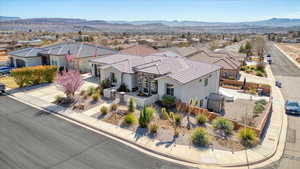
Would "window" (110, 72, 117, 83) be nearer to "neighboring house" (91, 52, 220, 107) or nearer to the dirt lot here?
"neighboring house" (91, 52, 220, 107)

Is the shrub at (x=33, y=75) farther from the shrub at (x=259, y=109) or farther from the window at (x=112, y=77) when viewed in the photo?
the shrub at (x=259, y=109)

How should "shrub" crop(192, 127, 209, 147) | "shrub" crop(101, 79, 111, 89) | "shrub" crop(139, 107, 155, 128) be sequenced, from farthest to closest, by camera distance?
"shrub" crop(101, 79, 111, 89), "shrub" crop(139, 107, 155, 128), "shrub" crop(192, 127, 209, 147)

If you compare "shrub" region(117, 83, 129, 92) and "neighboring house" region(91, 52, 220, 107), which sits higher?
"neighboring house" region(91, 52, 220, 107)

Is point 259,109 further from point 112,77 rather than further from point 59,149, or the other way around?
point 59,149

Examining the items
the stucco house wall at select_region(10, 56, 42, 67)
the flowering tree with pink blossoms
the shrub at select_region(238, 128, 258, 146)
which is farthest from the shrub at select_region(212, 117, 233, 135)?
the stucco house wall at select_region(10, 56, 42, 67)

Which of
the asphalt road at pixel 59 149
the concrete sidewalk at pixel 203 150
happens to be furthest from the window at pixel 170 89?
the asphalt road at pixel 59 149

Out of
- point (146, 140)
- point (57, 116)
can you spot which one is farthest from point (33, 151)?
point (146, 140)

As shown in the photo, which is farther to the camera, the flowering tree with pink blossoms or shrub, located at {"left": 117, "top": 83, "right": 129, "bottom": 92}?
shrub, located at {"left": 117, "top": 83, "right": 129, "bottom": 92}

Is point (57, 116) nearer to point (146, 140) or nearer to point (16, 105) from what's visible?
point (16, 105)
